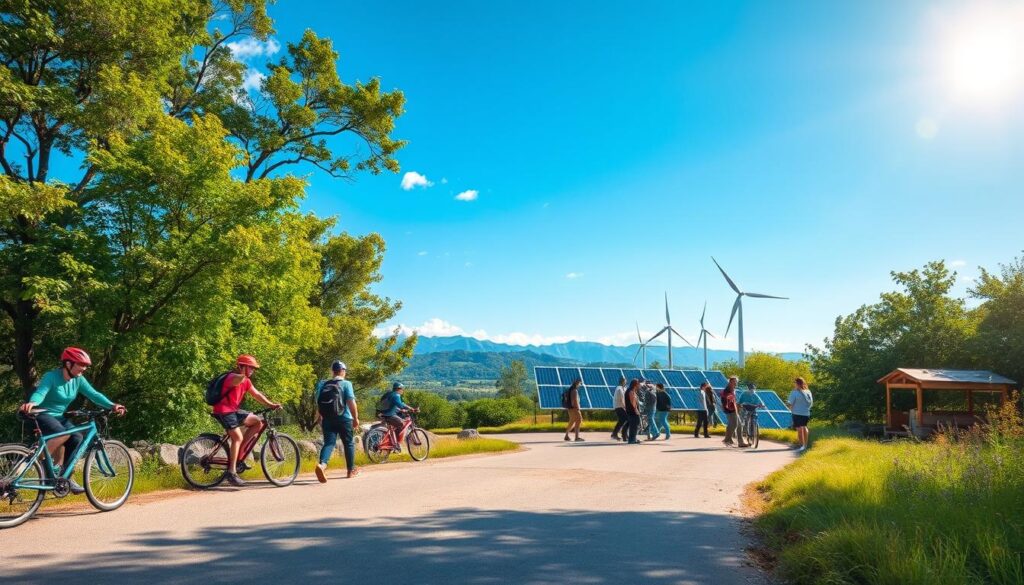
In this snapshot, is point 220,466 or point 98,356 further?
point 98,356

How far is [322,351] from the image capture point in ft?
91.4

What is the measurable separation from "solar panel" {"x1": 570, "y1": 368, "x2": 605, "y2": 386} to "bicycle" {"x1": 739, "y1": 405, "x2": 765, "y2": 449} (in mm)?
14416

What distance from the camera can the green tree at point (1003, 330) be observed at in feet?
76.3

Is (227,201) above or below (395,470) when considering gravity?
above

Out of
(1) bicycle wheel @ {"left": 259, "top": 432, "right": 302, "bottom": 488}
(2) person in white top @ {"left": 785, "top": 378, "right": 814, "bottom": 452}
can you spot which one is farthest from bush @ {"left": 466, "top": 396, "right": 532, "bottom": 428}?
(1) bicycle wheel @ {"left": 259, "top": 432, "right": 302, "bottom": 488}

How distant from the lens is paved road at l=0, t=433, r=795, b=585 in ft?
14.6

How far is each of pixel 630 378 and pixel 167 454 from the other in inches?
933

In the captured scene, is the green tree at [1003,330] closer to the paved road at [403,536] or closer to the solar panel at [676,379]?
the solar panel at [676,379]

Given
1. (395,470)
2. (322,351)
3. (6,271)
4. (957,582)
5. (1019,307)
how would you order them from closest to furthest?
1. (957,582)
2. (395,470)
3. (6,271)
4. (1019,307)
5. (322,351)

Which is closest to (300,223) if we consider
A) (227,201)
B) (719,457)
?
(227,201)

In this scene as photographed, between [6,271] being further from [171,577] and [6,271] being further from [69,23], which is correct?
[171,577]

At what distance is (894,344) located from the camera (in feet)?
91.5

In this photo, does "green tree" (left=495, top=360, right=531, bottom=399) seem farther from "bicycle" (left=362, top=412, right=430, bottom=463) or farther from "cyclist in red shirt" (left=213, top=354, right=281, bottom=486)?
"cyclist in red shirt" (left=213, top=354, right=281, bottom=486)

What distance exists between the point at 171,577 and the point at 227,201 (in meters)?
12.0
